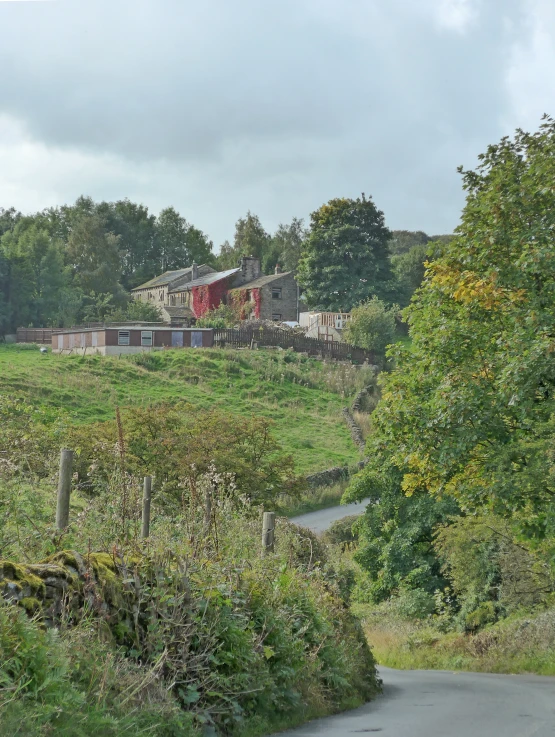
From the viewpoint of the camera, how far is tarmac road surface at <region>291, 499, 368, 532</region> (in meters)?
41.0

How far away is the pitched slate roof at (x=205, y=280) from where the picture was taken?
99762 mm

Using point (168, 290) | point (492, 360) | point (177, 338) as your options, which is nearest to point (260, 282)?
point (168, 290)

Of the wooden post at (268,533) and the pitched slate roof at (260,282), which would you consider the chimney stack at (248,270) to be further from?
the wooden post at (268,533)

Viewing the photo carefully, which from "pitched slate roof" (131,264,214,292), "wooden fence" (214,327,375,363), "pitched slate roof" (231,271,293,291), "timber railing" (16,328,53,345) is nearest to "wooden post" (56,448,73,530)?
"wooden fence" (214,327,375,363)

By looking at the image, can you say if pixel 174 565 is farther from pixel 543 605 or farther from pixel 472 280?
pixel 543 605

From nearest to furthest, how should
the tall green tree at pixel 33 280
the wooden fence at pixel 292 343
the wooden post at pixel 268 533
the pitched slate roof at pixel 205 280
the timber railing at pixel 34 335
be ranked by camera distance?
the wooden post at pixel 268 533 < the wooden fence at pixel 292 343 < the timber railing at pixel 34 335 < the tall green tree at pixel 33 280 < the pitched slate roof at pixel 205 280

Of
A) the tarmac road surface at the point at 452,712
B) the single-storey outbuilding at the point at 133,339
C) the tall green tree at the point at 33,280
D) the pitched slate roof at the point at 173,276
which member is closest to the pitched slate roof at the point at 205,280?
the pitched slate roof at the point at 173,276

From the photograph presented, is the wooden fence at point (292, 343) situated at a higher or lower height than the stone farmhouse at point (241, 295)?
lower

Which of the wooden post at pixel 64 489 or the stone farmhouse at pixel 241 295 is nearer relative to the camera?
the wooden post at pixel 64 489

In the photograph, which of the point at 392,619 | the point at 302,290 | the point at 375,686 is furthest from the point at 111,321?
the point at 375,686

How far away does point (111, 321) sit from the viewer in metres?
94.8

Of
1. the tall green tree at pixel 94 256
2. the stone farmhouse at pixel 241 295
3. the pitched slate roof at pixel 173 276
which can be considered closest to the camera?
the stone farmhouse at pixel 241 295

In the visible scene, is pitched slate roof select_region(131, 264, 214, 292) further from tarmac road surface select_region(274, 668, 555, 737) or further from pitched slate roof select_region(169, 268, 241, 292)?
tarmac road surface select_region(274, 668, 555, 737)

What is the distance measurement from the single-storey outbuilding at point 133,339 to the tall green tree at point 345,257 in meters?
19.1
